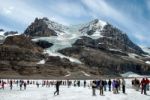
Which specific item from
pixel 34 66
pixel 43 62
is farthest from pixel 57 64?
pixel 34 66

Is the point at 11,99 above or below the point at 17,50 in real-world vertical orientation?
below

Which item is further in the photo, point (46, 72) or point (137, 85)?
point (46, 72)

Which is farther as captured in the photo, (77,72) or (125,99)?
(77,72)

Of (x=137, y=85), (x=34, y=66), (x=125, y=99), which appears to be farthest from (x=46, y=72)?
(x=125, y=99)

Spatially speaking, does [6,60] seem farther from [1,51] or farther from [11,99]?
[11,99]

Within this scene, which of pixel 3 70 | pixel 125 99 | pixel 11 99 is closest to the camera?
pixel 125 99

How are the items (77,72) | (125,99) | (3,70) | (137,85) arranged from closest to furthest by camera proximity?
(125,99) < (137,85) < (3,70) < (77,72)

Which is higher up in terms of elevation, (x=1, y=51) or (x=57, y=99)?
(x=1, y=51)

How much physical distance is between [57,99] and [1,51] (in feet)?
497

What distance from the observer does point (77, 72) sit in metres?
183

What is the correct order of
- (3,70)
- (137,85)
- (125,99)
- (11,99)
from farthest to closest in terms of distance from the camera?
(3,70), (137,85), (11,99), (125,99)

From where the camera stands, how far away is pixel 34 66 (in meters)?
177

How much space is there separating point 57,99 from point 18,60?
14813 cm

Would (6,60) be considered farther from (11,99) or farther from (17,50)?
(11,99)
